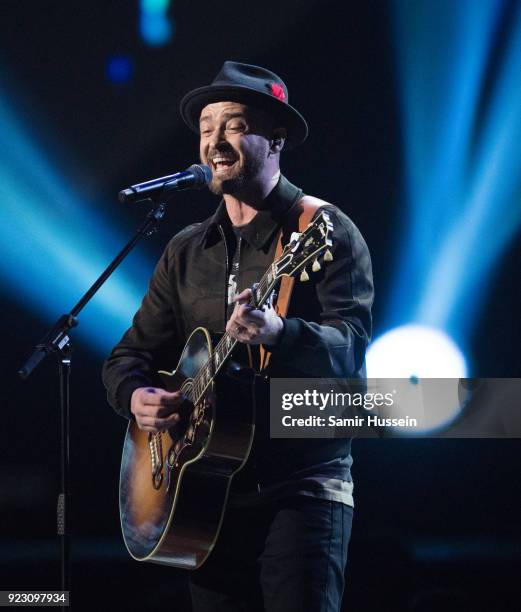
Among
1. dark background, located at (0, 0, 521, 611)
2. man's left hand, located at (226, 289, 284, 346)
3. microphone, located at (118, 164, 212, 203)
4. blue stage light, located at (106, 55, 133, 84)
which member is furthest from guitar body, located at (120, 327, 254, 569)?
blue stage light, located at (106, 55, 133, 84)

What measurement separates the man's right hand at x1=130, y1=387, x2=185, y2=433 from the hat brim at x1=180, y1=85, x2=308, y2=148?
39.7 inches

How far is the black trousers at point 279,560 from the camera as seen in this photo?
2213mm

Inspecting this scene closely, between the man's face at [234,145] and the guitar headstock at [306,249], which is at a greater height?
the man's face at [234,145]

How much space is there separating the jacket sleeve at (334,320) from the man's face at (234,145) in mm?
337

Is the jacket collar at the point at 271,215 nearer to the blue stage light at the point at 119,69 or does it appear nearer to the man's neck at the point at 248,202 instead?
the man's neck at the point at 248,202

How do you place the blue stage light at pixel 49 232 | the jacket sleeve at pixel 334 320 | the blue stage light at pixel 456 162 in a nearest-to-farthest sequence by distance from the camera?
the jacket sleeve at pixel 334 320 < the blue stage light at pixel 456 162 < the blue stage light at pixel 49 232

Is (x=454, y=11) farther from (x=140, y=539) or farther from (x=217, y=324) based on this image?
(x=140, y=539)

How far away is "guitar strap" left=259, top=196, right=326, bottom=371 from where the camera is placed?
237 centimetres

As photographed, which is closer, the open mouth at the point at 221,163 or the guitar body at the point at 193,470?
the guitar body at the point at 193,470

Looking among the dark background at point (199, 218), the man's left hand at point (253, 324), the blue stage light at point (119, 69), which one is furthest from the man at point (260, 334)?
the blue stage light at point (119, 69)

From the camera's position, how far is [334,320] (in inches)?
91.4

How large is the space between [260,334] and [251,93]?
42.1 inches

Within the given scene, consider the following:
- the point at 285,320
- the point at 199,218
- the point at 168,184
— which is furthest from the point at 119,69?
the point at 285,320

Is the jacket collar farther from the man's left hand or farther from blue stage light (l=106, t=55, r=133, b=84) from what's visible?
blue stage light (l=106, t=55, r=133, b=84)
